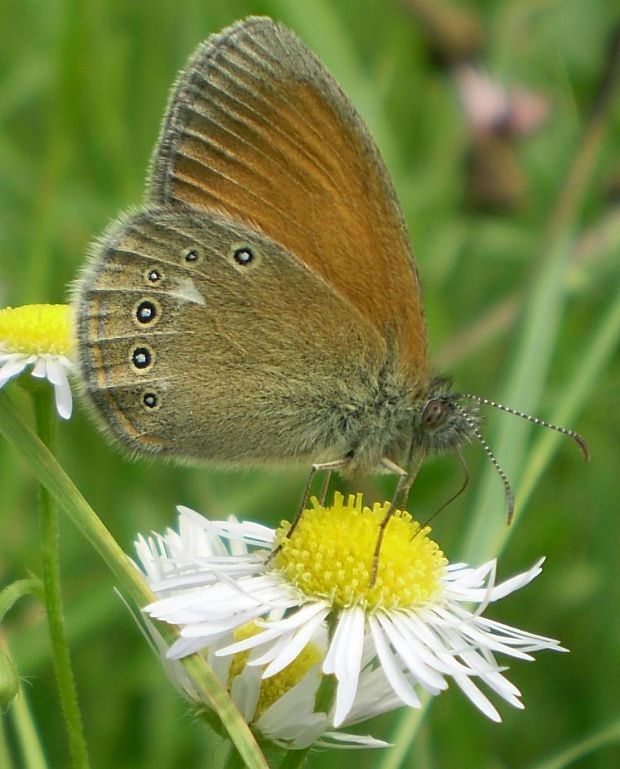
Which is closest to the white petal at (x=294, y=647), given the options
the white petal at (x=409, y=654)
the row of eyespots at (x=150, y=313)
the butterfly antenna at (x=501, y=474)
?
the white petal at (x=409, y=654)

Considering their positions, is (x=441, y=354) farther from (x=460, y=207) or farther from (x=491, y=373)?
(x=460, y=207)

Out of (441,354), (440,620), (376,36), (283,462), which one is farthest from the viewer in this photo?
(376,36)

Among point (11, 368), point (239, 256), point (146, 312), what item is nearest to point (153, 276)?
point (146, 312)

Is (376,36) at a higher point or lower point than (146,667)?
higher

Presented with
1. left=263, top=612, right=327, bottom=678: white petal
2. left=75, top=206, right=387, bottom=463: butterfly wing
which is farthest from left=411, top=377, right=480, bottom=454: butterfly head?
left=263, top=612, right=327, bottom=678: white petal

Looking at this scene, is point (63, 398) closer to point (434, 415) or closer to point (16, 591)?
point (16, 591)

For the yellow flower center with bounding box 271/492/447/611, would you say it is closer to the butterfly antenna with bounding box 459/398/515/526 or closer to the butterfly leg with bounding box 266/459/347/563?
the butterfly leg with bounding box 266/459/347/563

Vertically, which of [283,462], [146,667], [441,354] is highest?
[441,354]

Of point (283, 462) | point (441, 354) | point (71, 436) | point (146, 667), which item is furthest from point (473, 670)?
Answer: point (71, 436)
